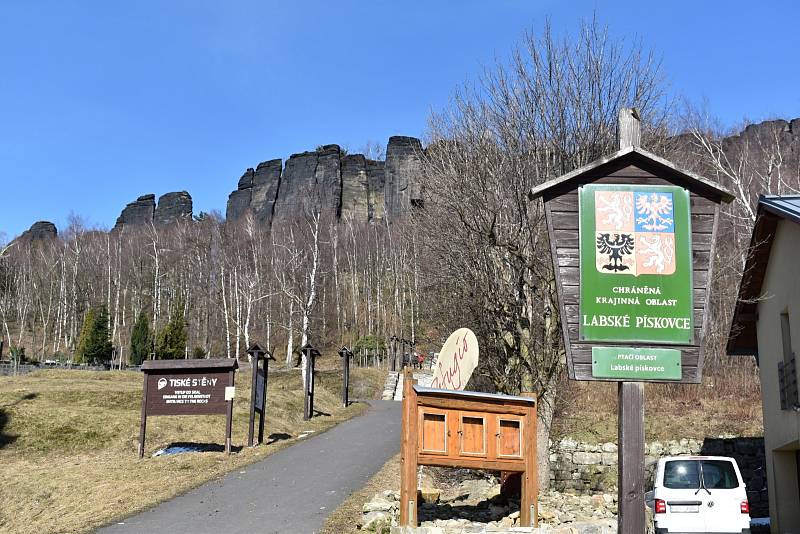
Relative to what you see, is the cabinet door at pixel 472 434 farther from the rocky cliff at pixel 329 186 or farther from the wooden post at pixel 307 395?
the rocky cliff at pixel 329 186

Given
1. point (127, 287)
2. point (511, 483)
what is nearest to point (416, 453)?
point (511, 483)

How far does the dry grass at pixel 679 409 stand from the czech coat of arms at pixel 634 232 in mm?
13479

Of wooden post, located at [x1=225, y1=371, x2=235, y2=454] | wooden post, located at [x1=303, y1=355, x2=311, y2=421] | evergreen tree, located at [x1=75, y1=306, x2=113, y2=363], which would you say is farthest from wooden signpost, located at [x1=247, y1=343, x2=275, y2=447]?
evergreen tree, located at [x1=75, y1=306, x2=113, y2=363]

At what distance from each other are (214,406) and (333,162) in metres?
80.3

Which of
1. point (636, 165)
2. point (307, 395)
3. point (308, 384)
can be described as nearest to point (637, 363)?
point (636, 165)

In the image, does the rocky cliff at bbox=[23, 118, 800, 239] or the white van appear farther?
the rocky cliff at bbox=[23, 118, 800, 239]

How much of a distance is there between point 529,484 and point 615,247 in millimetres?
3964

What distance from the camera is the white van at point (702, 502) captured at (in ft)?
37.6

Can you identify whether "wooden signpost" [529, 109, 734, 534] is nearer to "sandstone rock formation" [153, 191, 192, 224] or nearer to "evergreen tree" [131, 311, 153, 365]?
"evergreen tree" [131, 311, 153, 365]

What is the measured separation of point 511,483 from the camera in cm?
1075

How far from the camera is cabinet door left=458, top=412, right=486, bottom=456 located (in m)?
8.67

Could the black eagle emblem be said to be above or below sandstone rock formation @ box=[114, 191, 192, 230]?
below

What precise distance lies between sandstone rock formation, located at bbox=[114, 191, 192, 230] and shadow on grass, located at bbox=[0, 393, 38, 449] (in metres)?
87.8

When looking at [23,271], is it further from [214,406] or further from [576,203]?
[576,203]
